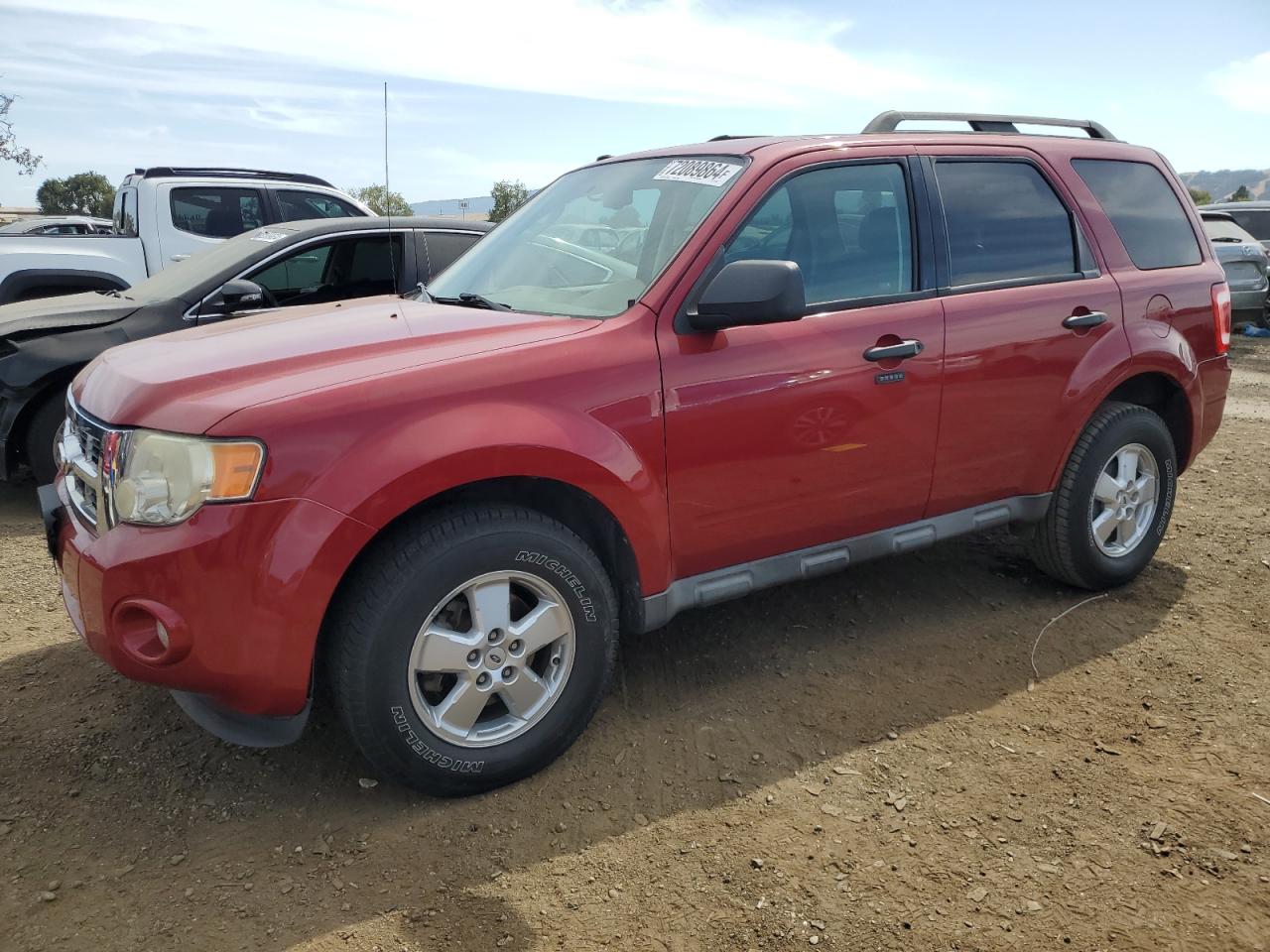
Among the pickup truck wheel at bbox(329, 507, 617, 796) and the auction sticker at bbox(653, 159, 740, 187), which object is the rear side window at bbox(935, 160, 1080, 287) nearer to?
the auction sticker at bbox(653, 159, 740, 187)

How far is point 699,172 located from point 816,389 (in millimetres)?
878

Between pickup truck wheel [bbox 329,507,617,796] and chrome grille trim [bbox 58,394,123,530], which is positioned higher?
chrome grille trim [bbox 58,394,123,530]

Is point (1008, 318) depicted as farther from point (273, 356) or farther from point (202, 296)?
point (202, 296)

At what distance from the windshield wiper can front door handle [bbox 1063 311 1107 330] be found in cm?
219

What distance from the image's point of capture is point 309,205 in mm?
10125

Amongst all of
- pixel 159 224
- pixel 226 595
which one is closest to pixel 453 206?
pixel 226 595

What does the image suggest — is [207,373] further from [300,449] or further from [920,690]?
[920,690]

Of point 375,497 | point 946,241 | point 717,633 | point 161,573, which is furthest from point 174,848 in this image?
point 946,241

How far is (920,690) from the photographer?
3.51 metres

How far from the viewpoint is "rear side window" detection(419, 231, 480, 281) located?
20.8 ft

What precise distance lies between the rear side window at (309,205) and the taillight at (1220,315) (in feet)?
26.7

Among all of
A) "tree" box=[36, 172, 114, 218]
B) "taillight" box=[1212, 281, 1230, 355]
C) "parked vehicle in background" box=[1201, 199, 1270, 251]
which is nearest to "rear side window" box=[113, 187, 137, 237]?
"taillight" box=[1212, 281, 1230, 355]

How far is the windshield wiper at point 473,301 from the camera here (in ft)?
11.1

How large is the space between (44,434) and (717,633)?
3.87 metres
